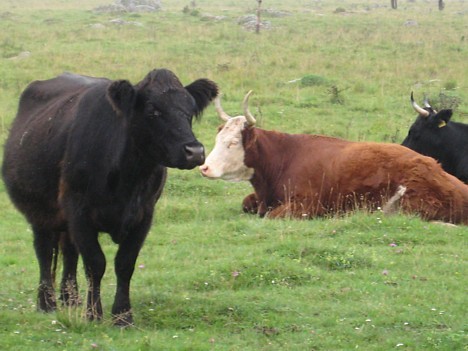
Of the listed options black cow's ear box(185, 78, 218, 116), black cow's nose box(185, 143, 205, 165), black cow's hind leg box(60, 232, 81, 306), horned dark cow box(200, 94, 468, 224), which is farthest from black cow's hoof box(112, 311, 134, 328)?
horned dark cow box(200, 94, 468, 224)

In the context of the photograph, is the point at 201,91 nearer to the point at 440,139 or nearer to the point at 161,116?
the point at 161,116

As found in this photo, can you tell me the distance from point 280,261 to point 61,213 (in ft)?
7.41

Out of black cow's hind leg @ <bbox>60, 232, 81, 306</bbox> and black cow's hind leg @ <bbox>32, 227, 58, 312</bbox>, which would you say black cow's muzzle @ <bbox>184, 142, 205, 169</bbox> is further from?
Answer: black cow's hind leg @ <bbox>32, 227, 58, 312</bbox>

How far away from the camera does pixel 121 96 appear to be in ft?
20.6

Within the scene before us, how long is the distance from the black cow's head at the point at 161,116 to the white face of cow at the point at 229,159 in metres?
4.77

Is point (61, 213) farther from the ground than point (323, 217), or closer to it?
farther from the ground

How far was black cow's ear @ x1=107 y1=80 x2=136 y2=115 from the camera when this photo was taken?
625 centimetres

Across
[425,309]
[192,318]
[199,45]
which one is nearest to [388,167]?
[425,309]

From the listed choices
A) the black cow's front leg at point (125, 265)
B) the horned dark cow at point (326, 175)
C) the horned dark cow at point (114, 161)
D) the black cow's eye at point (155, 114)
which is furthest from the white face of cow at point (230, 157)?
the black cow's eye at point (155, 114)

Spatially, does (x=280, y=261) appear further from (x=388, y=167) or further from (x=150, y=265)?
(x=388, y=167)

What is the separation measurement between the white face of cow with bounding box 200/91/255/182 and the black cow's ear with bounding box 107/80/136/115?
487 centimetres

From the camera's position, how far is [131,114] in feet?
20.9

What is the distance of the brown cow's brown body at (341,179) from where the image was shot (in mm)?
10461

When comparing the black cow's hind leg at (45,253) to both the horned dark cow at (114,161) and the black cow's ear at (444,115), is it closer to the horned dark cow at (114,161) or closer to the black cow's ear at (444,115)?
the horned dark cow at (114,161)
